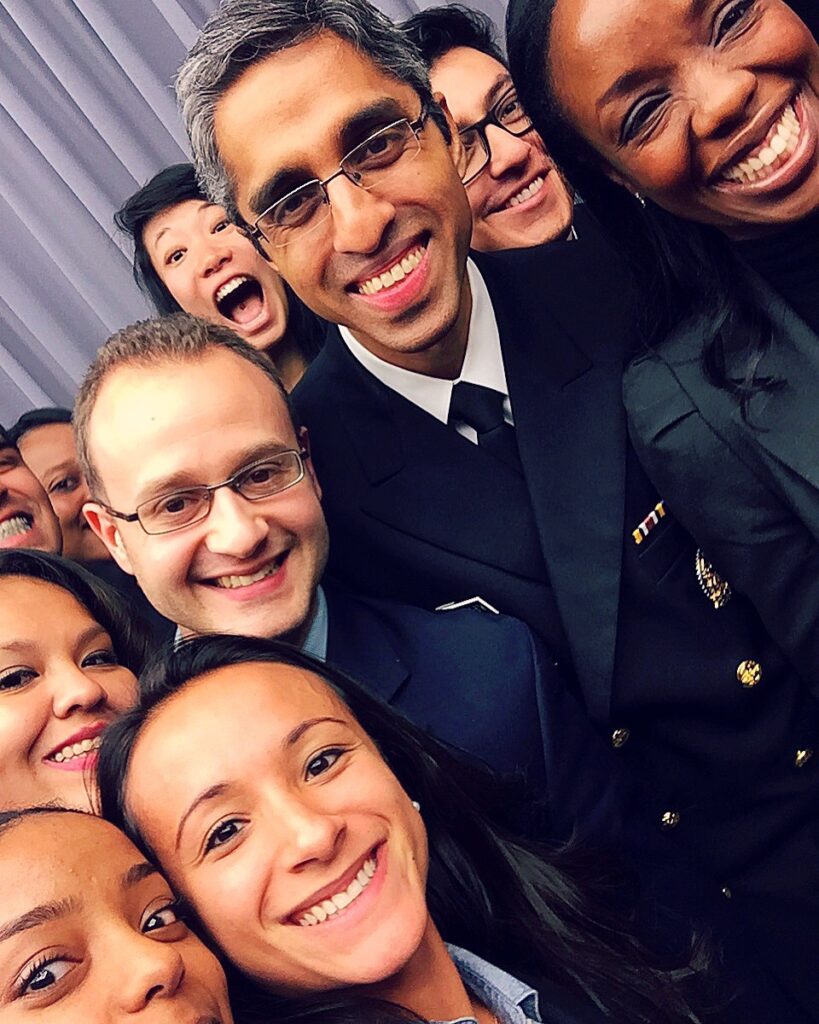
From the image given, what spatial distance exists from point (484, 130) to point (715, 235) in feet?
2.01

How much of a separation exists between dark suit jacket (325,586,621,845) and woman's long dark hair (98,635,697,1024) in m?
0.05

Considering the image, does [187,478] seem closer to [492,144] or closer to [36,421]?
[492,144]

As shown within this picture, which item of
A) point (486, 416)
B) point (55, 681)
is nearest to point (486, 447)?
point (486, 416)

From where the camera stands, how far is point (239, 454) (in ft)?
4.42

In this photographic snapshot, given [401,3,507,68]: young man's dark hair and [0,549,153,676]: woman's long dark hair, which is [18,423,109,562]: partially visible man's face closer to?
[0,549,153,676]: woman's long dark hair

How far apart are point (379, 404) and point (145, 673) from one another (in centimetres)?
46

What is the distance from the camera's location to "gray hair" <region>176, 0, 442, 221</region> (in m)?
1.35

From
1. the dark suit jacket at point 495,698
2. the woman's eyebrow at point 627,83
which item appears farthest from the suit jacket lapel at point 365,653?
the woman's eyebrow at point 627,83

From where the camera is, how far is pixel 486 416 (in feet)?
4.80

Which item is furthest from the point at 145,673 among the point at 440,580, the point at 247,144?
the point at 247,144

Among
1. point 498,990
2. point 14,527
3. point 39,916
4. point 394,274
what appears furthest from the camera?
point 14,527

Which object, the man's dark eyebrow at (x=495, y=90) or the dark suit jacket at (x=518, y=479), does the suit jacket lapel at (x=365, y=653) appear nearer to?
the dark suit jacket at (x=518, y=479)

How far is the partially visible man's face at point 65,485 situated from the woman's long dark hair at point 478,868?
0.87m

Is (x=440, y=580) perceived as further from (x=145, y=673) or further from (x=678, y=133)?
(x=678, y=133)
